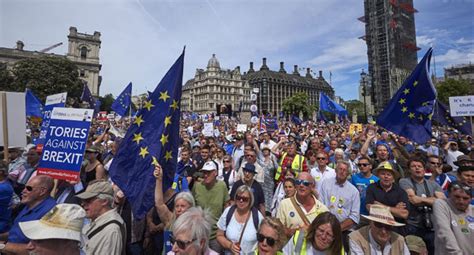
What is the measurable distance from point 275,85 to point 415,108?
340ft

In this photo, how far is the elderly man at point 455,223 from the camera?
3.03 meters

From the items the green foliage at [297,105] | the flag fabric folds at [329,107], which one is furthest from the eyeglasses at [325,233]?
the green foliage at [297,105]

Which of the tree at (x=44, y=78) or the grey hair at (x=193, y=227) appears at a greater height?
the tree at (x=44, y=78)

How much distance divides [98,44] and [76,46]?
17.0ft

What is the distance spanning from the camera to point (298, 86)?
115938 mm

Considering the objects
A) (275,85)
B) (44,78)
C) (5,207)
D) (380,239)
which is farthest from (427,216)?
(275,85)

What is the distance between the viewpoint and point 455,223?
3.12m

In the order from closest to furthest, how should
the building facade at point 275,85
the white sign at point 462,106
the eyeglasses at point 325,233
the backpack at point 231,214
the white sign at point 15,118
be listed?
the eyeglasses at point 325,233
the backpack at point 231,214
the white sign at point 15,118
the white sign at point 462,106
the building facade at point 275,85

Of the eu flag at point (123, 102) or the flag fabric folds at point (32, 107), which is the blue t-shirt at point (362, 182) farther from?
the eu flag at point (123, 102)

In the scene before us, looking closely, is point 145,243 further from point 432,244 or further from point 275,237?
point 432,244

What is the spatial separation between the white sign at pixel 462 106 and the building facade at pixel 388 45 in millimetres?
58707

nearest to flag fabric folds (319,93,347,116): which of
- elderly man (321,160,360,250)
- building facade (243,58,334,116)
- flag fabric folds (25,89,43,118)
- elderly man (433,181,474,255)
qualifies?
elderly man (321,160,360,250)

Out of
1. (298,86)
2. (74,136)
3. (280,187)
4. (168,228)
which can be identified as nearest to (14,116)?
(74,136)

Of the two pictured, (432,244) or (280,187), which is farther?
(280,187)
